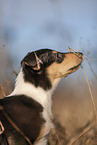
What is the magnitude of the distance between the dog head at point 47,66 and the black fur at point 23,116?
36 centimetres

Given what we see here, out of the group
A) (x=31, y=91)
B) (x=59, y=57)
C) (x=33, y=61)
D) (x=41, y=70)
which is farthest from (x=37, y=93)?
(x=59, y=57)

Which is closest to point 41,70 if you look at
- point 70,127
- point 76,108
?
point 70,127

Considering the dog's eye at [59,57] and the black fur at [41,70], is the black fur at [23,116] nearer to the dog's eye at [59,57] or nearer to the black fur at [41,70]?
the black fur at [41,70]

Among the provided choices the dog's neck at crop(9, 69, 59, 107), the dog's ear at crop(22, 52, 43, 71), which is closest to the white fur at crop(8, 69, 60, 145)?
the dog's neck at crop(9, 69, 59, 107)

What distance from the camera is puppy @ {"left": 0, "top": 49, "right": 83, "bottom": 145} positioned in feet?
7.34

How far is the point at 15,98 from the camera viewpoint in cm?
240

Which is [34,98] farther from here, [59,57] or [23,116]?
[59,57]

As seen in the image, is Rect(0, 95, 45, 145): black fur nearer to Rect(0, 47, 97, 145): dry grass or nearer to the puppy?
the puppy

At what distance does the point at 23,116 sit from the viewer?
2.29m

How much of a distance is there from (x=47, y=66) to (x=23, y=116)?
82cm

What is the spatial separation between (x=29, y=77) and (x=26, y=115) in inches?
23.0

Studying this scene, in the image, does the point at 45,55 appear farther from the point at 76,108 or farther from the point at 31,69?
the point at 76,108

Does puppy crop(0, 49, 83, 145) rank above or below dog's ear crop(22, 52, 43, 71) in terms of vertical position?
below

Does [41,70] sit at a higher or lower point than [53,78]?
higher
